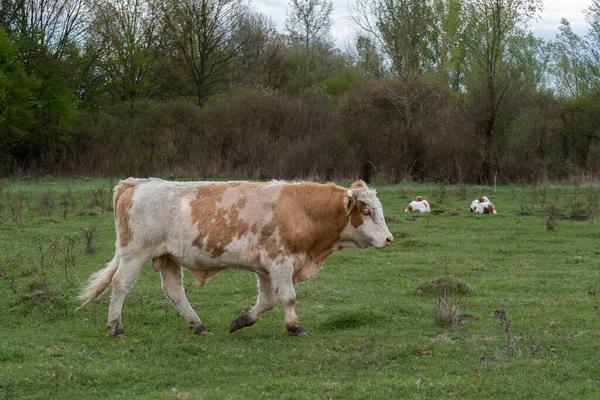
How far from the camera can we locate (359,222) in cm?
990

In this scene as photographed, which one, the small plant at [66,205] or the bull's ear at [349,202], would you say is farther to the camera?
the small plant at [66,205]

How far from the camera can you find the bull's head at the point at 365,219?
981 centimetres

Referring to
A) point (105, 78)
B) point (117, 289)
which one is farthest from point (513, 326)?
point (105, 78)

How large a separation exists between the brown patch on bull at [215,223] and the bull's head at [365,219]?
1345 mm

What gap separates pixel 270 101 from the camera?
1815 inches

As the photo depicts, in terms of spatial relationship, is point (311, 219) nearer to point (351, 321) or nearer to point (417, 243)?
point (351, 321)

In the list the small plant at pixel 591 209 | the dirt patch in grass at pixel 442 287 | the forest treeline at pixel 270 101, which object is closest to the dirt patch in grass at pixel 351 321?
the dirt patch in grass at pixel 442 287

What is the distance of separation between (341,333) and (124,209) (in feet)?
10.2

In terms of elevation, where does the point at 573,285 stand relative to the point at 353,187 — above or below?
below

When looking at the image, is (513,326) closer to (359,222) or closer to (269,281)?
(359,222)

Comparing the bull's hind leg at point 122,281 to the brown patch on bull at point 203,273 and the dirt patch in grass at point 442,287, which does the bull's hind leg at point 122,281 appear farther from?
the dirt patch in grass at point 442,287

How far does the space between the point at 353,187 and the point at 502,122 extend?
1155 inches

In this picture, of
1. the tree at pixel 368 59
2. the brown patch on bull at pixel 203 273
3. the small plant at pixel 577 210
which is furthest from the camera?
the tree at pixel 368 59

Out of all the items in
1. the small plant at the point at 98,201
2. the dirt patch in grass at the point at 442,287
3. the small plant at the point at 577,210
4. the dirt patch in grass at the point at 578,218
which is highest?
the small plant at the point at 577,210
